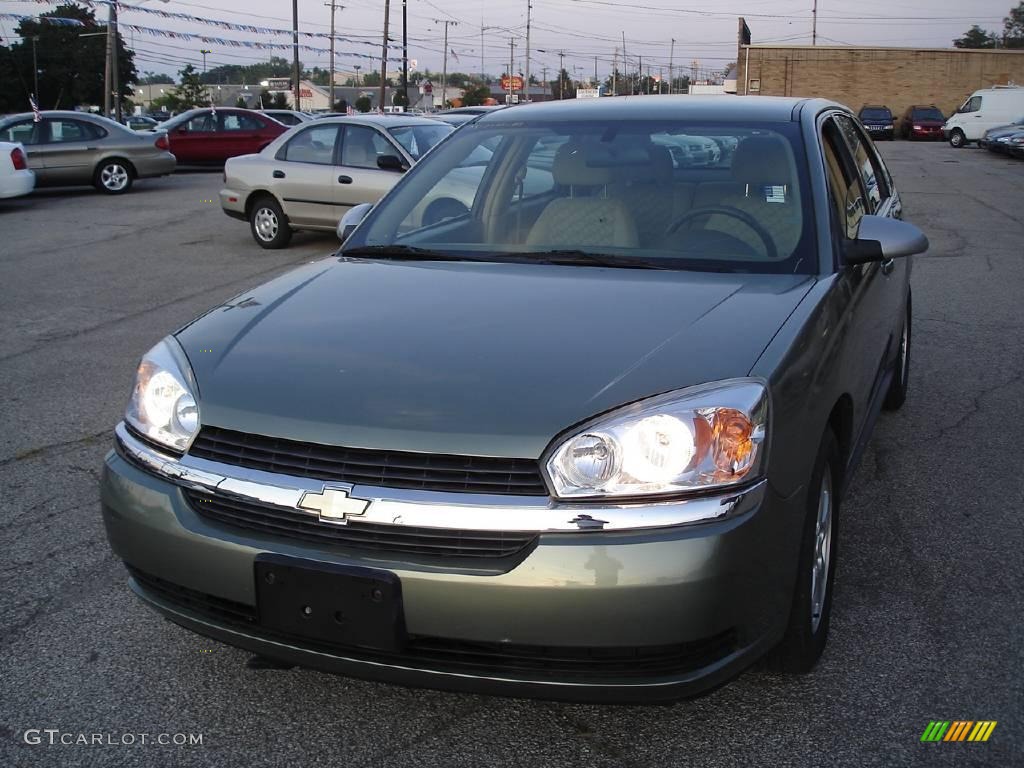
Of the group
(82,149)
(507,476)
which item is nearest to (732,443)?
(507,476)

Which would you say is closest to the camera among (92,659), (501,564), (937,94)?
(501,564)

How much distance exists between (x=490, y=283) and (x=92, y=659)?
5.26 ft

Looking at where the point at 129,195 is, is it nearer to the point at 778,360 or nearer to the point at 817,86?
the point at 778,360

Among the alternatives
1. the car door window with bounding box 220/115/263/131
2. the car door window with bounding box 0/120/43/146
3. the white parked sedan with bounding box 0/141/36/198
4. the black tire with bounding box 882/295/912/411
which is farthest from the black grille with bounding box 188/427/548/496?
the car door window with bounding box 220/115/263/131

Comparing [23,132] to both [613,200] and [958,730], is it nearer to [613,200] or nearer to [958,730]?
[613,200]

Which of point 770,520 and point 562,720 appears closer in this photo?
point 770,520

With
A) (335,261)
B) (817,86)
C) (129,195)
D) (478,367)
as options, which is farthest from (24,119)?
(817,86)

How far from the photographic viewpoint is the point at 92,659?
3.07 m

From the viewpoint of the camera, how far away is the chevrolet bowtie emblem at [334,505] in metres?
2.34

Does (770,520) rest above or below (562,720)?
above

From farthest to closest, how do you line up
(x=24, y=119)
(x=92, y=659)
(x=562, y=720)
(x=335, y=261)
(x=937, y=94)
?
(x=937, y=94), (x=24, y=119), (x=335, y=261), (x=92, y=659), (x=562, y=720)

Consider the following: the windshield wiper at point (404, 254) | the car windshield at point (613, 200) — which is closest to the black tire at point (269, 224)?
the car windshield at point (613, 200)

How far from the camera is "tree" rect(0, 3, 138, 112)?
73.9 m

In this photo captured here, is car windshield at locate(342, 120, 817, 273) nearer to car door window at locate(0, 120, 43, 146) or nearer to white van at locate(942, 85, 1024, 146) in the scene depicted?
car door window at locate(0, 120, 43, 146)
